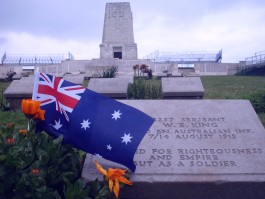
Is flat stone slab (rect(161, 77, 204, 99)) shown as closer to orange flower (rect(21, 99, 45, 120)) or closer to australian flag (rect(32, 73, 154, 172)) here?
australian flag (rect(32, 73, 154, 172))

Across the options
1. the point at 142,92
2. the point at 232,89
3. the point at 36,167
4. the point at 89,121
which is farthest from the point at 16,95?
the point at 232,89

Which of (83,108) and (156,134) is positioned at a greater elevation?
(83,108)

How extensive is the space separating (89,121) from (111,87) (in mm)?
6049

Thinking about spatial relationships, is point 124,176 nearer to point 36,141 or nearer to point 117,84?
point 36,141

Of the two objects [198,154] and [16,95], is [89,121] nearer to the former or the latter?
[198,154]

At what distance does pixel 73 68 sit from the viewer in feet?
104

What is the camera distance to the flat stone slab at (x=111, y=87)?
902 cm

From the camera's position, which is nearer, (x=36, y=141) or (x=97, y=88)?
(x=36, y=141)

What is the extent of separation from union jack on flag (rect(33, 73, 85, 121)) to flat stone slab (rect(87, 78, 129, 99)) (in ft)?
18.1

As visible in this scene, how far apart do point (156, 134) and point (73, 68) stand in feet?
92.0

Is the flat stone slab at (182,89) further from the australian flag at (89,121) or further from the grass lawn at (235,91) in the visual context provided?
the australian flag at (89,121)

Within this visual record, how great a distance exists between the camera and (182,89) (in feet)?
30.5

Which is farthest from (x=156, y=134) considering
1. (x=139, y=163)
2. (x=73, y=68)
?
(x=73, y=68)

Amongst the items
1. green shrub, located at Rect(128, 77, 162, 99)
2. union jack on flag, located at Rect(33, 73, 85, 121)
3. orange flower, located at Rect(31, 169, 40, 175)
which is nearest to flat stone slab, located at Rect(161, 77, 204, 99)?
green shrub, located at Rect(128, 77, 162, 99)
